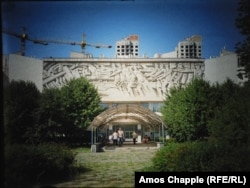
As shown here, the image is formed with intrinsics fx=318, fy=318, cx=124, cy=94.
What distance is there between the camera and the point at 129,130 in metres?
6.41

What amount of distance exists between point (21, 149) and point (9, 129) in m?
0.39

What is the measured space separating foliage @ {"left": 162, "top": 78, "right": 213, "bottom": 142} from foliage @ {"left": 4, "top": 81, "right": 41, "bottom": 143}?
101 inches

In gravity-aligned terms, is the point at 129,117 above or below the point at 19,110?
below

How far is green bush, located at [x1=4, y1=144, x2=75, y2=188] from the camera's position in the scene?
15.2 ft

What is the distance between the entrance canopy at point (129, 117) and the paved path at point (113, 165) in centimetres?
55

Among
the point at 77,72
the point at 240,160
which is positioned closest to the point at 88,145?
the point at 77,72

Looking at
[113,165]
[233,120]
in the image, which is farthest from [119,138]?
[233,120]

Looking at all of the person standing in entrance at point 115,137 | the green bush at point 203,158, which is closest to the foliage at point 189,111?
the green bush at point 203,158

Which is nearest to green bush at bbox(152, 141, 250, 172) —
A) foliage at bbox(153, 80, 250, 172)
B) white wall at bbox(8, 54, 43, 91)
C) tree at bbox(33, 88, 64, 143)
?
foliage at bbox(153, 80, 250, 172)

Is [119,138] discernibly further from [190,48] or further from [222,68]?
[222,68]

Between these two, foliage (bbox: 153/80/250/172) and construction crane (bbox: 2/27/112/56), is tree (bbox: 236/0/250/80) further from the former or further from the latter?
construction crane (bbox: 2/27/112/56)

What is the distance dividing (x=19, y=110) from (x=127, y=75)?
2.01m

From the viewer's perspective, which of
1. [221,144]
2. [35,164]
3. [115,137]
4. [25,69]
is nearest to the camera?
[35,164]

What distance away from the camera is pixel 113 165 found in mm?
5449
